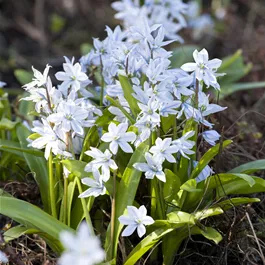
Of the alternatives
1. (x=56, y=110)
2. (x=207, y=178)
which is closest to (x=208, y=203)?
(x=207, y=178)

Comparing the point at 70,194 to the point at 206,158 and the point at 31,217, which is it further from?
the point at 206,158

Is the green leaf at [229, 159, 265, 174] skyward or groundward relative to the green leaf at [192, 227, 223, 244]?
skyward

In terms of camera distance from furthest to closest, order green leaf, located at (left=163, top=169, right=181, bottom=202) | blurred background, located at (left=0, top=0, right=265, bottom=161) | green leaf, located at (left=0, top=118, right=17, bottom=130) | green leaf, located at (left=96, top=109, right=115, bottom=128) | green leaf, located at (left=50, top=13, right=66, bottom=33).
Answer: green leaf, located at (left=50, top=13, right=66, bottom=33) < blurred background, located at (left=0, top=0, right=265, bottom=161) < green leaf, located at (left=0, top=118, right=17, bottom=130) < green leaf, located at (left=96, top=109, right=115, bottom=128) < green leaf, located at (left=163, top=169, right=181, bottom=202)

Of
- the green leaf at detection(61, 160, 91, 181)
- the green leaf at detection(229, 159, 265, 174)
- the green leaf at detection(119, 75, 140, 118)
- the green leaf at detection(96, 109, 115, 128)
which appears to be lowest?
the green leaf at detection(229, 159, 265, 174)

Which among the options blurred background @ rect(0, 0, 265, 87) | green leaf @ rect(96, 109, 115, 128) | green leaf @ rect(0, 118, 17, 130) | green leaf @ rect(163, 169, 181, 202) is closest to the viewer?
green leaf @ rect(163, 169, 181, 202)

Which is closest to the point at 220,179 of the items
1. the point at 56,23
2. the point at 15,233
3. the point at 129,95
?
the point at 129,95

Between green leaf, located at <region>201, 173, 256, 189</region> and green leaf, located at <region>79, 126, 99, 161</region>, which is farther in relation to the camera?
green leaf, located at <region>79, 126, 99, 161</region>

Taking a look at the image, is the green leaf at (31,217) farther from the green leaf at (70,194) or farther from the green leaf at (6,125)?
the green leaf at (6,125)

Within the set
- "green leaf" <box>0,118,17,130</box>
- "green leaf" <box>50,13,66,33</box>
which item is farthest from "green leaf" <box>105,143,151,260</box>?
"green leaf" <box>50,13,66,33</box>

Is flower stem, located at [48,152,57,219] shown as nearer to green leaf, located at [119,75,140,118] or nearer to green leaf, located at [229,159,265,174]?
green leaf, located at [119,75,140,118]
